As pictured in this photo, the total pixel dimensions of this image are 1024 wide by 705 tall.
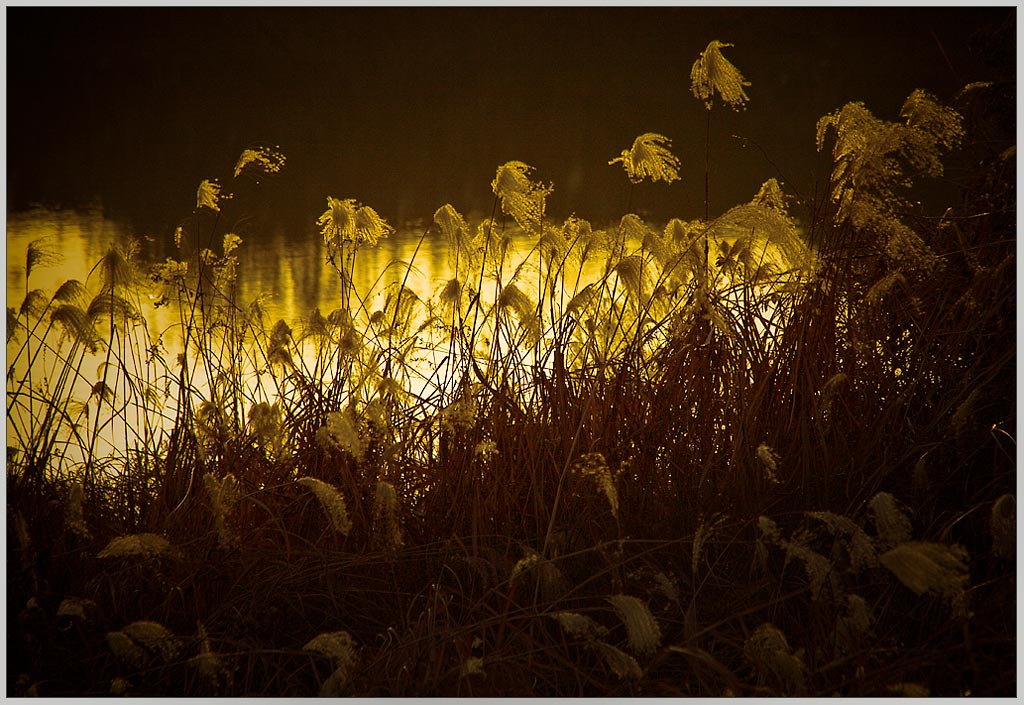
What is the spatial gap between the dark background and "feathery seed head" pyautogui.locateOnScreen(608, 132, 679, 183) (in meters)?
0.22

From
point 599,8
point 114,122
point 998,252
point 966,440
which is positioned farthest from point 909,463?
point 114,122

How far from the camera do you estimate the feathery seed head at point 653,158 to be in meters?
1.74

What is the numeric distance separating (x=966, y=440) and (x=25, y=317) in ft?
6.12

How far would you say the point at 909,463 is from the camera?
1.60 m

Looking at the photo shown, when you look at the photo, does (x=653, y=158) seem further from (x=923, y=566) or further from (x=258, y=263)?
(x=258, y=263)

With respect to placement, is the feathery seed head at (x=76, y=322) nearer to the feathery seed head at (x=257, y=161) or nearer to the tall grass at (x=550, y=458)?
the tall grass at (x=550, y=458)

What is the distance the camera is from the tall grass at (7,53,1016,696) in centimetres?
134

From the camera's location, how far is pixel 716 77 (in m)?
1.65

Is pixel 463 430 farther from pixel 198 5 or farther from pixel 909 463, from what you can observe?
pixel 198 5

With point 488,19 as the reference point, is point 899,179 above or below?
below

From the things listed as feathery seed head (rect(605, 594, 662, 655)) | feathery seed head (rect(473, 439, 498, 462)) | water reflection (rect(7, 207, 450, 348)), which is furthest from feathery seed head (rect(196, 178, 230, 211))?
feathery seed head (rect(605, 594, 662, 655))

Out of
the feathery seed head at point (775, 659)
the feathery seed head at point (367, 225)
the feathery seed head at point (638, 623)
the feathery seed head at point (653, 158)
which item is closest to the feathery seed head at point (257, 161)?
the feathery seed head at point (367, 225)

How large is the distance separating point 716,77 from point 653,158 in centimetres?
19

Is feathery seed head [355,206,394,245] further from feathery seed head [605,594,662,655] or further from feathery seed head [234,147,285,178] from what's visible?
feathery seed head [605,594,662,655]
